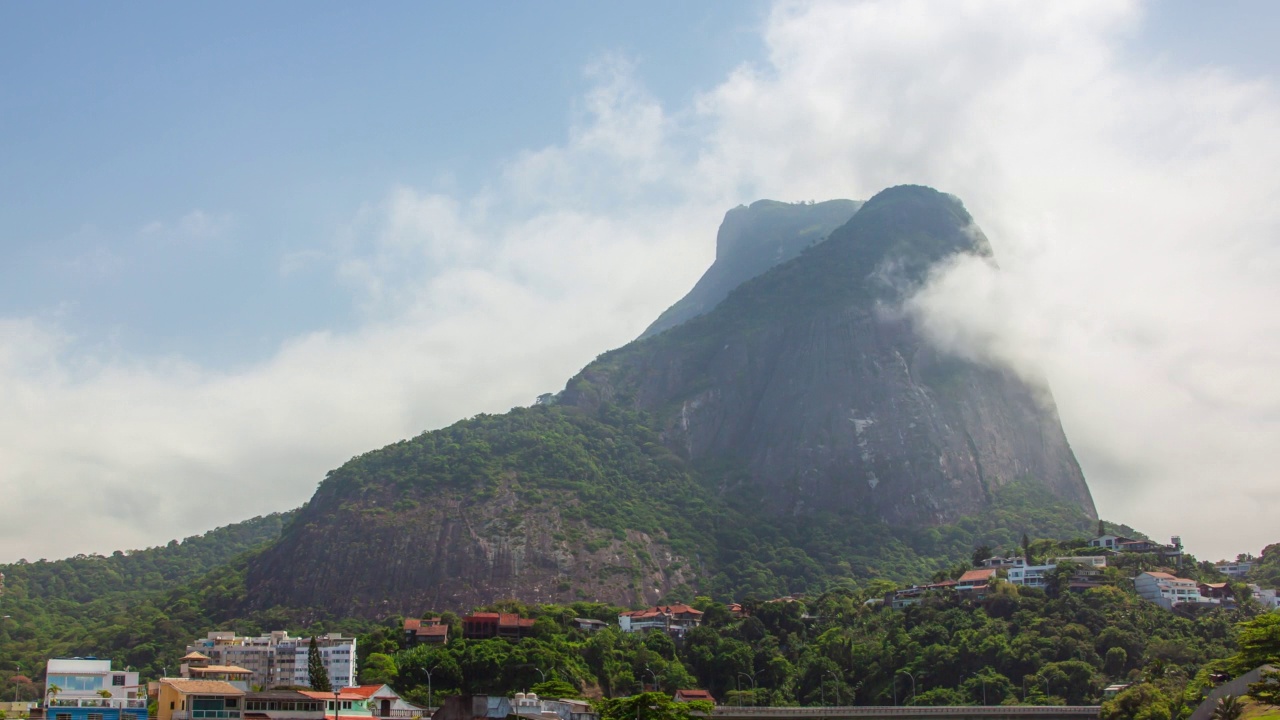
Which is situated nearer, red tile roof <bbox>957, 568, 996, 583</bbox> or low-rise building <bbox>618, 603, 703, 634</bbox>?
red tile roof <bbox>957, 568, 996, 583</bbox>

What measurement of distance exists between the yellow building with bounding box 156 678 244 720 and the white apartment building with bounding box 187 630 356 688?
68.0 m

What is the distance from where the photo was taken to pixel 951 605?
15650cm

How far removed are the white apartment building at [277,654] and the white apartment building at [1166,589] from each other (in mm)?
92254

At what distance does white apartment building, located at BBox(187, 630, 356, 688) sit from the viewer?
14450cm

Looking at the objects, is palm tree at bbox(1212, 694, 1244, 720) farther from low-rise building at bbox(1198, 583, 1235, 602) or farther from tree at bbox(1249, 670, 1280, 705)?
low-rise building at bbox(1198, 583, 1235, 602)

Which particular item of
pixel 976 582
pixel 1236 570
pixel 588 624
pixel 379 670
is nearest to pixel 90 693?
pixel 379 670

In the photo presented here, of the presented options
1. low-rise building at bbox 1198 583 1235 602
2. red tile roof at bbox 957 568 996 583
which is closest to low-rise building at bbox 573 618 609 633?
red tile roof at bbox 957 568 996 583

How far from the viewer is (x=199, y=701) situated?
73375 millimetres

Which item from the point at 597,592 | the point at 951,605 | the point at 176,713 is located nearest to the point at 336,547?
the point at 597,592

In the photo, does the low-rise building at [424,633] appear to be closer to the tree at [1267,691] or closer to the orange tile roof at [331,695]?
the orange tile roof at [331,695]

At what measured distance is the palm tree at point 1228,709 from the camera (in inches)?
3378

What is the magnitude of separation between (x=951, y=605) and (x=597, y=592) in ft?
195

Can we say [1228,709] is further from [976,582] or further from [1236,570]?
[1236,570]

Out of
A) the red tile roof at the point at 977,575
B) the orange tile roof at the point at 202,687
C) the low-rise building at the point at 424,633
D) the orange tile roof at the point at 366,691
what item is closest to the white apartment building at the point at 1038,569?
the red tile roof at the point at 977,575
